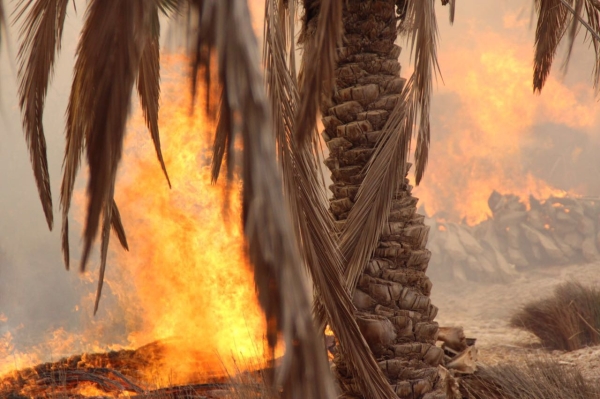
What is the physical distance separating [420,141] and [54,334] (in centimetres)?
723

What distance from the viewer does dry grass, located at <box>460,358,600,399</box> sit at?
9.93ft

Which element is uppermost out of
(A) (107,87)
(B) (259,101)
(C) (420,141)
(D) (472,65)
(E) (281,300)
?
(D) (472,65)

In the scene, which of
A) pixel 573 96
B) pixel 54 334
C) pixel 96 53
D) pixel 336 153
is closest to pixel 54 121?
pixel 54 334

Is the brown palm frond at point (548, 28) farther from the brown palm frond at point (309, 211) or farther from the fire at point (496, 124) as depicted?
the fire at point (496, 124)

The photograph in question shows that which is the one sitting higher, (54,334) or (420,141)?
(54,334)

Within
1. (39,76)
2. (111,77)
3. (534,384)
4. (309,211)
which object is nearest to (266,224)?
(111,77)

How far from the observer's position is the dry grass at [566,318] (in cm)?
586

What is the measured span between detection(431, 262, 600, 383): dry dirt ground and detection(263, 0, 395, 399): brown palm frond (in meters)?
5.13

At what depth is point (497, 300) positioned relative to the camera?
518 inches

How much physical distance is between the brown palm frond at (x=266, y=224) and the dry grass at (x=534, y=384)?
246cm

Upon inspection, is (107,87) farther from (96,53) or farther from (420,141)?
(420,141)

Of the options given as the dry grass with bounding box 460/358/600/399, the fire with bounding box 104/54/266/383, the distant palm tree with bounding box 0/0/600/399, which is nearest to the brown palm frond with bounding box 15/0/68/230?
the distant palm tree with bounding box 0/0/600/399

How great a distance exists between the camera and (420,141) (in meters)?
2.61

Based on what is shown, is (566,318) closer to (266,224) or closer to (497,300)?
(266,224)
